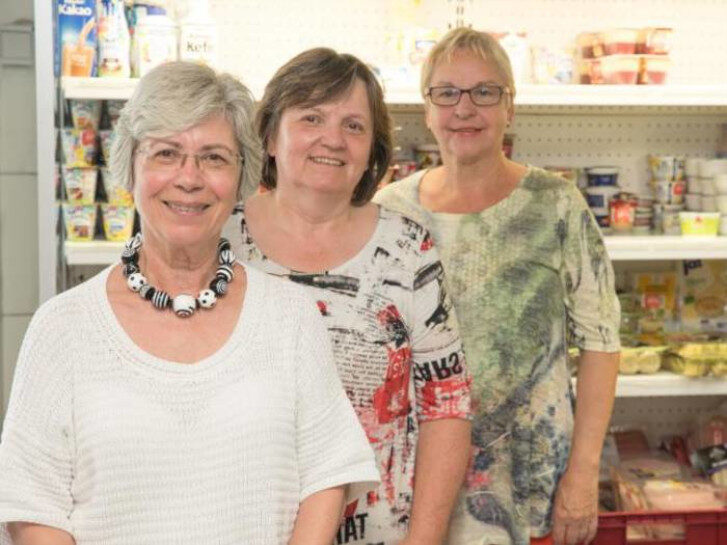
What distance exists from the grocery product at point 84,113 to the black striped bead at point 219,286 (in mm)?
1550

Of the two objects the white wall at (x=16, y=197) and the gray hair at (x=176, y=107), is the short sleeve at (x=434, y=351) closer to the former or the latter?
the gray hair at (x=176, y=107)

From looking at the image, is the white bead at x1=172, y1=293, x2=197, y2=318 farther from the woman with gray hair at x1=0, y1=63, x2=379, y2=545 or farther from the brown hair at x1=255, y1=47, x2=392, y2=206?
the brown hair at x1=255, y1=47, x2=392, y2=206

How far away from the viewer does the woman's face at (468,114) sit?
2578mm

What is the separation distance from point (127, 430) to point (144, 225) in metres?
0.35

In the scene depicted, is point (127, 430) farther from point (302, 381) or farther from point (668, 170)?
point (668, 170)

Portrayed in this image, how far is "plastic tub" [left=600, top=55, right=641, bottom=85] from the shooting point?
11.8 feet

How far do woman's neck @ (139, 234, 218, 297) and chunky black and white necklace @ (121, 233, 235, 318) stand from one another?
0.02m

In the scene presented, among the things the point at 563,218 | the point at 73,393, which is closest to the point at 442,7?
the point at 563,218

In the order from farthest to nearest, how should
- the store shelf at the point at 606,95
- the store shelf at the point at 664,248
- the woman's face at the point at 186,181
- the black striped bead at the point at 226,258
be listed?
the store shelf at the point at 664,248, the store shelf at the point at 606,95, the black striped bead at the point at 226,258, the woman's face at the point at 186,181

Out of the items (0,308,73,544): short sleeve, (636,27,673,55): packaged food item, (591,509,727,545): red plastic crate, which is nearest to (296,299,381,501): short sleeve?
→ (0,308,73,544): short sleeve

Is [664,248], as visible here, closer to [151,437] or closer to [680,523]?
[680,523]

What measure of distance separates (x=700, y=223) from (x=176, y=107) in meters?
2.39

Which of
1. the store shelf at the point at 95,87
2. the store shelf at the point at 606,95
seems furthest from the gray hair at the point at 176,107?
the store shelf at the point at 606,95

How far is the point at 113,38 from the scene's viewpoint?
3.20 meters
